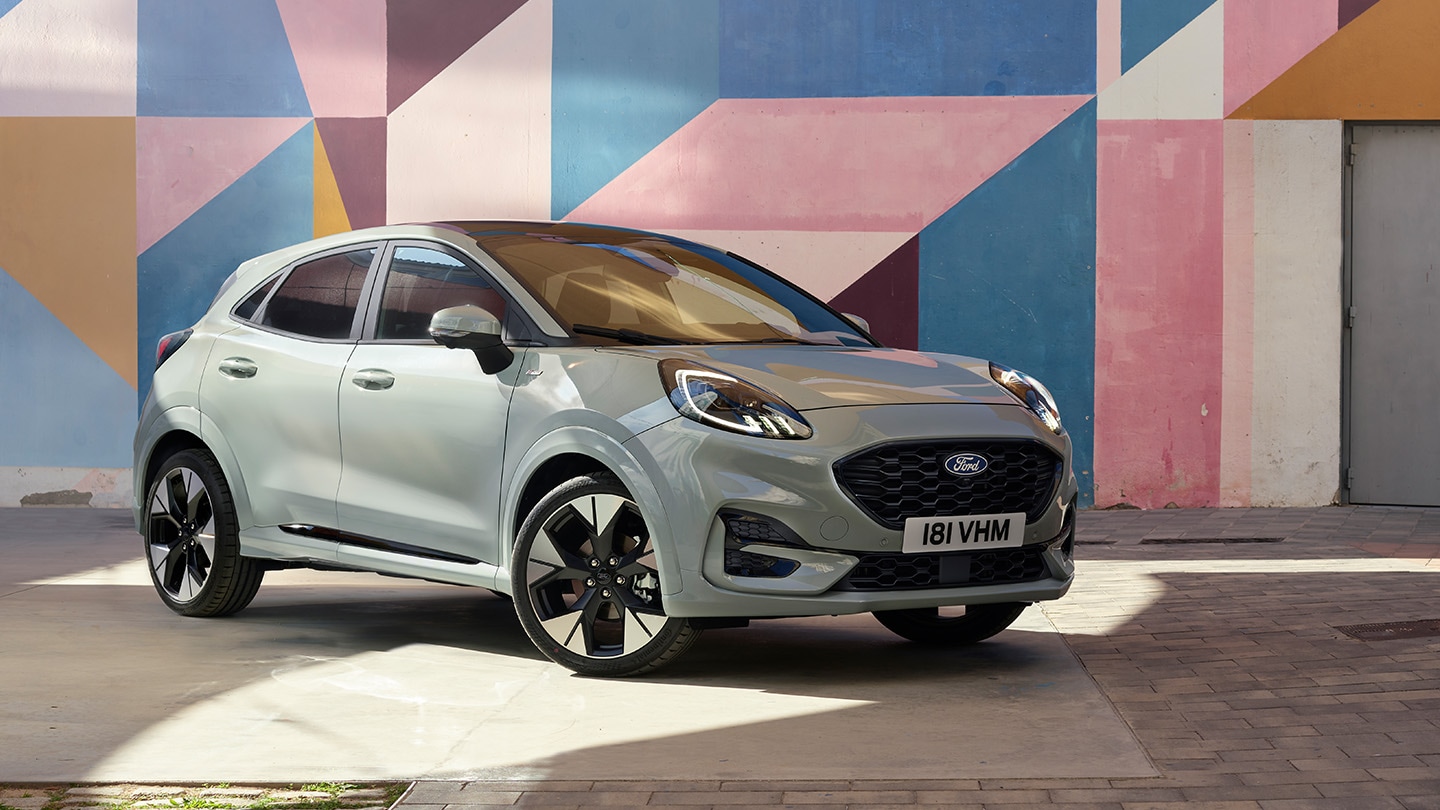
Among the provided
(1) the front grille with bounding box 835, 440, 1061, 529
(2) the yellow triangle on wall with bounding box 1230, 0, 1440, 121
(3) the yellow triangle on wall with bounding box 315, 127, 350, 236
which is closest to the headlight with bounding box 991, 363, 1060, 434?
(1) the front grille with bounding box 835, 440, 1061, 529

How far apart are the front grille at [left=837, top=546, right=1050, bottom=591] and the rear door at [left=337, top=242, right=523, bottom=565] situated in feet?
4.55

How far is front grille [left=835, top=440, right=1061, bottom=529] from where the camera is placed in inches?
204

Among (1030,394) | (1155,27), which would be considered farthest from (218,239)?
(1030,394)

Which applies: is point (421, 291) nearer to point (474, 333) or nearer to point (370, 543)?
point (474, 333)

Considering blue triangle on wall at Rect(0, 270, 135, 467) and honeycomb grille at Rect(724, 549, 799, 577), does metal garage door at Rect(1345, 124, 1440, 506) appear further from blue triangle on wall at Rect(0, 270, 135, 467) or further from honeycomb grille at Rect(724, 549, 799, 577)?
blue triangle on wall at Rect(0, 270, 135, 467)

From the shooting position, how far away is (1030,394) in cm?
585

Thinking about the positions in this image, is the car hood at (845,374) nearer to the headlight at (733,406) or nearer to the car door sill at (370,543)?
the headlight at (733,406)

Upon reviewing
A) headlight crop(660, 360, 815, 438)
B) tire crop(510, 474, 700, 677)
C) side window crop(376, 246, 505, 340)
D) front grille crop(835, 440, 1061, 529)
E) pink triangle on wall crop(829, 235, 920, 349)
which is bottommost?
tire crop(510, 474, 700, 677)

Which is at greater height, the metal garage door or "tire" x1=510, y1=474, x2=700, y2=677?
the metal garage door

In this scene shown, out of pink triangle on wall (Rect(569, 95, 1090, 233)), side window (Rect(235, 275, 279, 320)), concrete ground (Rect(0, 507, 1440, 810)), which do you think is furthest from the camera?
pink triangle on wall (Rect(569, 95, 1090, 233))

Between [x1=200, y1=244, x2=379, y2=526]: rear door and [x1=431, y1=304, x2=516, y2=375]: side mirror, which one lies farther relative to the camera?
[x1=200, y1=244, x2=379, y2=526]: rear door

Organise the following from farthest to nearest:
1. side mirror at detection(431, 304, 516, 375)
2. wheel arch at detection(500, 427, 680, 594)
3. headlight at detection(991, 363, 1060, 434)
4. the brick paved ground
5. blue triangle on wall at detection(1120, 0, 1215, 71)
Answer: blue triangle on wall at detection(1120, 0, 1215, 71) → headlight at detection(991, 363, 1060, 434) → side mirror at detection(431, 304, 516, 375) → wheel arch at detection(500, 427, 680, 594) → the brick paved ground

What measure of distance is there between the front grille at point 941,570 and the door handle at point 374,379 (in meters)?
2.03

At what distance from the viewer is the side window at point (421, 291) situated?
6117 millimetres
